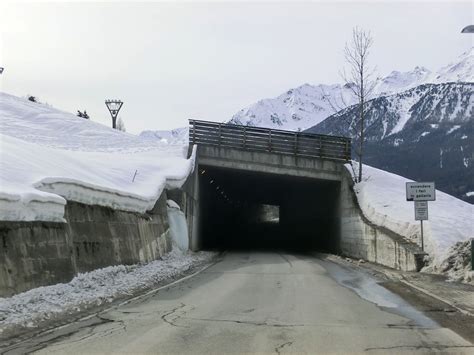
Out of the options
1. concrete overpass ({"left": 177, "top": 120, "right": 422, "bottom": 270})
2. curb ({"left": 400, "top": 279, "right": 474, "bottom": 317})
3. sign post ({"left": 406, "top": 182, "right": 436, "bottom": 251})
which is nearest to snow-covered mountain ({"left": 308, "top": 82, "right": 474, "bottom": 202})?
concrete overpass ({"left": 177, "top": 120, "right": 422, "bottom": 270})

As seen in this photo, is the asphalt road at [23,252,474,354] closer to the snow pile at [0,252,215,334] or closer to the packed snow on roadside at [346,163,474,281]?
the snow pile at [0,252,215,334]

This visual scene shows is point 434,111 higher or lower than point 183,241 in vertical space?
higher

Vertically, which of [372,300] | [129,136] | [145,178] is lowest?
[372,300]

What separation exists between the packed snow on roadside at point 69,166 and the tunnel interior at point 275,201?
247 inches

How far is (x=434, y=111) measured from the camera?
194 metres

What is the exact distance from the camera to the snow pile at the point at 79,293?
29.5ft

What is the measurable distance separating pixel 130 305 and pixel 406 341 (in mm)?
5481

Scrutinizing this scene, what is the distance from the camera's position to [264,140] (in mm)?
33844

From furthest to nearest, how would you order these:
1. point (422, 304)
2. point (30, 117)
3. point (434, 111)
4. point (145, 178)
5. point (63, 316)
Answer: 1. point (434, 111)
2. point (30, 117)
3. point (145, 178)
4. point (422, 304)
5. point (63, 316)

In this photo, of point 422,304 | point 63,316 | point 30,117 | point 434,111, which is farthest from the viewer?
point 434,111

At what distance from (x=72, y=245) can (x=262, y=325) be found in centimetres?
596

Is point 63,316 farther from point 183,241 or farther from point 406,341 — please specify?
point 183,241

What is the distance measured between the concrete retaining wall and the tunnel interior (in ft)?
6.03

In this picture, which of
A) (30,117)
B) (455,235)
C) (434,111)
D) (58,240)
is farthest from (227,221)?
(434,111)
